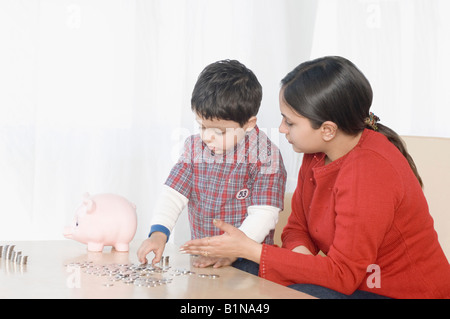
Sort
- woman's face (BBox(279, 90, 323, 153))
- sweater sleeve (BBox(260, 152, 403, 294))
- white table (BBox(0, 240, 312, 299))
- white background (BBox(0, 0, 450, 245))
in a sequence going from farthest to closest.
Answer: white background (BBox(0, 0, 450, 245)) → woman's face (BBox(279, 90, 323, 153)) → sweater sleeve (BBox(260, 152, 403, 294)) → white table (BBox(0, 240, 312, 299))

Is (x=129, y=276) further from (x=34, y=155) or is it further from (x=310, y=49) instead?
(x=310, y=49)

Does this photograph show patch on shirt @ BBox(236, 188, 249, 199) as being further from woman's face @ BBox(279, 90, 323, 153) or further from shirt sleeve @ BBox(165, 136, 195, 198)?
woman's face @ BBox(279, 90, 323, 153)

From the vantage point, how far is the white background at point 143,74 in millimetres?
2143

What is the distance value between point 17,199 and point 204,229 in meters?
0.84

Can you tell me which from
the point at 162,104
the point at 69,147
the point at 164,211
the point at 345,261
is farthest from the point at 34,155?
the point at 345,261

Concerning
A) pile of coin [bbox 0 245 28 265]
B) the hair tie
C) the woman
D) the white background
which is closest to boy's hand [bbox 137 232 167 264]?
the woman

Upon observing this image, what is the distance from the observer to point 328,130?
129 cm

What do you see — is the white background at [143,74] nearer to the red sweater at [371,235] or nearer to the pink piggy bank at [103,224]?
the pink piggy bank at [103,224]

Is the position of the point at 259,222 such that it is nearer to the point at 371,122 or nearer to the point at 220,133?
the point at 220,133

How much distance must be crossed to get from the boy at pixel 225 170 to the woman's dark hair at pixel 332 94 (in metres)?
0.23

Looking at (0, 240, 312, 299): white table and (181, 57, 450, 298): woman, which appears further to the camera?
(181, 57, 450, 298): woman

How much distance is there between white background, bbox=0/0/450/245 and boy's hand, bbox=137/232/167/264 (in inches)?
34.0

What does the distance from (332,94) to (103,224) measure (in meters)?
0.60

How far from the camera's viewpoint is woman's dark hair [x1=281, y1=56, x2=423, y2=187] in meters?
1.26
